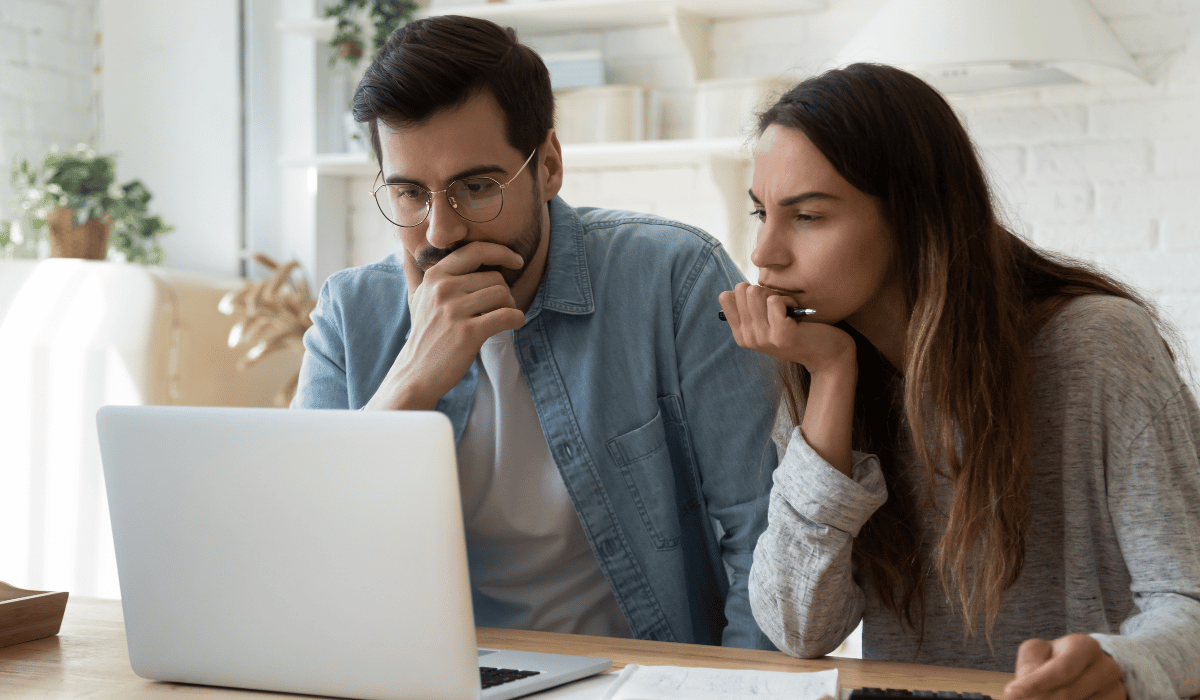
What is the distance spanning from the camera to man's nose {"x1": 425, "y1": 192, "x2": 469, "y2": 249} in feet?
4.33

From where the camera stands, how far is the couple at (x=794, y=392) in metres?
1.01

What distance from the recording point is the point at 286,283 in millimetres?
2887

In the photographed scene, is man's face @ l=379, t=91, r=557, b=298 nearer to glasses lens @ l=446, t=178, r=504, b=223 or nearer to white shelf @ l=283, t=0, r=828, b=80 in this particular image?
glasses lens @ l=446, t=178, r=504, b=223

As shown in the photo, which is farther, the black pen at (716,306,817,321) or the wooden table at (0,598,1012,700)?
the black pen at (716,306,817,321)

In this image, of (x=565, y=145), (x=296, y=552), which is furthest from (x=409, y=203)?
(x=565, y=145)

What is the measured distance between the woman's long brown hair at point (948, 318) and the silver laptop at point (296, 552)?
381 millimetres

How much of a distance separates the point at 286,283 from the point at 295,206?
25 cm

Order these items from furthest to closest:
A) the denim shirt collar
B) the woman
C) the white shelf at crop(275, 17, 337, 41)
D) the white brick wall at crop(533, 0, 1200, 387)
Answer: the white shelf at crop(275, 17, 337, 41) < the white brick wall at crop(533, 0, 1200, 387) < the denim shirt collar < the woman

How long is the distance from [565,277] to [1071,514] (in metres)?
0.68

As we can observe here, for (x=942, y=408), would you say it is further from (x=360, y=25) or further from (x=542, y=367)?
(x=360, y=25)

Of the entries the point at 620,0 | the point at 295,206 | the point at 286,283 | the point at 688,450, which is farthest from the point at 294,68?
the point at 688,450

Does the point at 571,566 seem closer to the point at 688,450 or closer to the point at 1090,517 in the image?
the point at 688,450

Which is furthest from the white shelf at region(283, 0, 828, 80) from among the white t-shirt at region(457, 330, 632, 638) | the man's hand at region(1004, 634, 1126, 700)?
the man's hand at region(1004, 634, 1126, 700)

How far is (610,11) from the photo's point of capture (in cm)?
255
